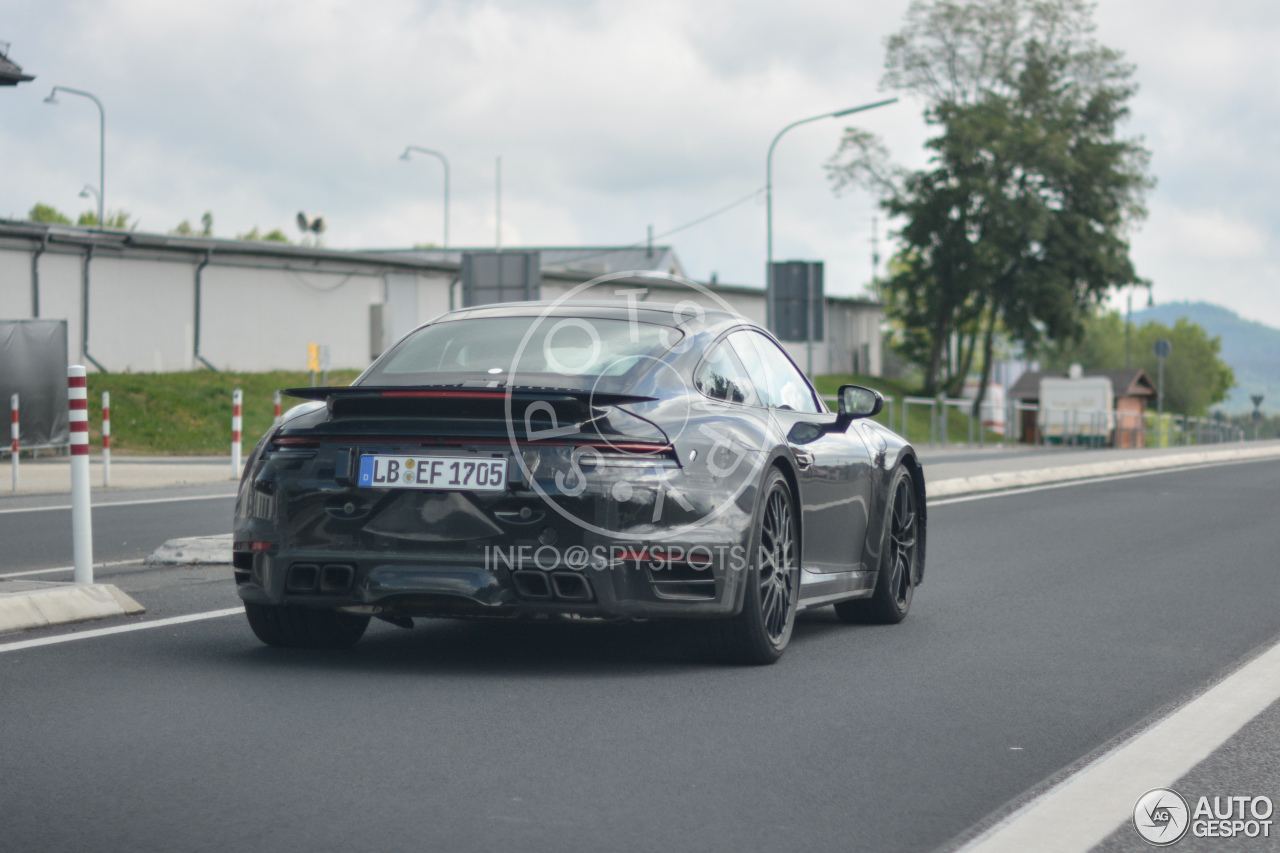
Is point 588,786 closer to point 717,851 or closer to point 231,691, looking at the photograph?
point 717,851

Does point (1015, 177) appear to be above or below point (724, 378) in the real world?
above

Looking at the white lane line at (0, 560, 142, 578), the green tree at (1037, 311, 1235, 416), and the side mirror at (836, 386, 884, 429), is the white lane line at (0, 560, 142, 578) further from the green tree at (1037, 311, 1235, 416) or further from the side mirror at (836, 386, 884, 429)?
the green tree at (1037, 311, 1235, 416)

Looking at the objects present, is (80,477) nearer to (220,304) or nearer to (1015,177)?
(220,304)

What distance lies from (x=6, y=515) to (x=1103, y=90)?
60.8m

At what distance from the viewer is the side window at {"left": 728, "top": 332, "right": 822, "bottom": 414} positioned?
6.67 meters

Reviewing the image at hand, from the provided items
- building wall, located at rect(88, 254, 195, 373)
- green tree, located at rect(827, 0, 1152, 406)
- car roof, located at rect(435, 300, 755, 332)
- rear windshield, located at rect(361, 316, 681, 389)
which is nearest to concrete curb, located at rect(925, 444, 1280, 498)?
car roof, located at rect(435, 300, 755, 332)

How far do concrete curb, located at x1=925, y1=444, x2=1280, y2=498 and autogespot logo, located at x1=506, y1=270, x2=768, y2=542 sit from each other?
12019 millimetres

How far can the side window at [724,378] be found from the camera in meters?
6.12

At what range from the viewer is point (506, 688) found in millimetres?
5504

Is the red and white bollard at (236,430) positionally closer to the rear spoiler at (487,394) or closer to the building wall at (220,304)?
the rear spoiler at (487,394)

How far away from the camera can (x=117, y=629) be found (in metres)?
6.74

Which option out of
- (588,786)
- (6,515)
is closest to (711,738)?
(588,786)

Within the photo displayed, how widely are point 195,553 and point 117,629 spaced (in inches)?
113

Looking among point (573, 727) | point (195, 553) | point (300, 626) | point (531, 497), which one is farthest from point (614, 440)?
point (195, 553)
